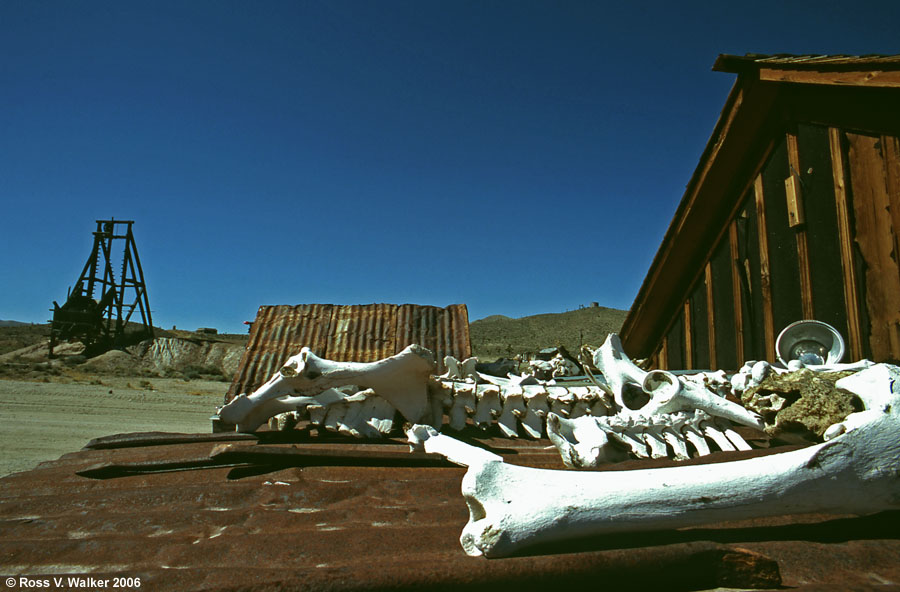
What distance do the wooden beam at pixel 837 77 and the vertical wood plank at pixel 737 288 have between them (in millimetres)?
1695

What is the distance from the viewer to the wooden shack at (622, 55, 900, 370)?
13.9 ft

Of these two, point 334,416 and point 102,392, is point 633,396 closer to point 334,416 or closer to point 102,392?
point 334,416

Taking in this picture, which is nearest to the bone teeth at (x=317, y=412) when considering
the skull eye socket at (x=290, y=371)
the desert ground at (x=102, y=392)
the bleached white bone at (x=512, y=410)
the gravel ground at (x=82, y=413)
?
the skull eye socket at (x=290, y=371)

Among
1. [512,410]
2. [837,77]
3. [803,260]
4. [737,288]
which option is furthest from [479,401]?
[737,288]

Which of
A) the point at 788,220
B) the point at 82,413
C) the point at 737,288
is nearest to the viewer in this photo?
the point at 788,220

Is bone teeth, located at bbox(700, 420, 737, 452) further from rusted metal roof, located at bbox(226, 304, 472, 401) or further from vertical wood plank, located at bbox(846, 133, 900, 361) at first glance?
rusted metal roof, located at bbox(226, 304, 472, 401)

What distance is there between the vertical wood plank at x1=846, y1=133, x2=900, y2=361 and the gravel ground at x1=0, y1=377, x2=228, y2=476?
10236 mm

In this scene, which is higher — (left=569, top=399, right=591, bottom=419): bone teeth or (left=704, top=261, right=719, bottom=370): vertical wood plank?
(left=704, top=261, right=719, bottom=370): vertical wood plank

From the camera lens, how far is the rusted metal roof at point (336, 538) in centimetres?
141

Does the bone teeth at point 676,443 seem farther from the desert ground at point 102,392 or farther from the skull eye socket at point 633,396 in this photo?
the desert ground at point 102,392

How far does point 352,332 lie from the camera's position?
29.9 ft

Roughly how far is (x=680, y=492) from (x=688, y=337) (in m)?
6.16

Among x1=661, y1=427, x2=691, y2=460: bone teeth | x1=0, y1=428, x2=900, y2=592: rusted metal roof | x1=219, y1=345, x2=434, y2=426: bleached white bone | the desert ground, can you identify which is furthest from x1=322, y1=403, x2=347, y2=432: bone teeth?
the desert ground

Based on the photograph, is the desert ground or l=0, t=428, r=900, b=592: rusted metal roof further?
the desert ground
